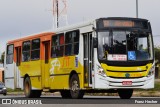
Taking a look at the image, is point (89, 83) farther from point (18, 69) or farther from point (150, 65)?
point (18, 69)

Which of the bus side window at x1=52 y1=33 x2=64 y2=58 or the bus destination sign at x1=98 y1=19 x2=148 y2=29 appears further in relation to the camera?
the bus side window at x1=52 y1=33 x2=64 y2=58

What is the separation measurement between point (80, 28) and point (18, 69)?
28.0 ft

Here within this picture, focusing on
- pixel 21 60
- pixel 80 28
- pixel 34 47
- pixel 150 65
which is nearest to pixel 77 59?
pixel 80 28

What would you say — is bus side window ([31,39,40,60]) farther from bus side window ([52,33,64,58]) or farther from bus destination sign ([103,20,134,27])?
bus destination sign ([103,20,134,27])

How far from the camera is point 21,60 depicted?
3266 cm

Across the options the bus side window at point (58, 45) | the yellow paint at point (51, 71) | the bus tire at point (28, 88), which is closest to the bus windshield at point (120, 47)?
the yellow paint at point (51, 71)

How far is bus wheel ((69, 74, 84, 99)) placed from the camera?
2531cm

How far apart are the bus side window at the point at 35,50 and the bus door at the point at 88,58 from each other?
544 centimetres

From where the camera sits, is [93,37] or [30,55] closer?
[93,37]

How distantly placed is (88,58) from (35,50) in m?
6.28

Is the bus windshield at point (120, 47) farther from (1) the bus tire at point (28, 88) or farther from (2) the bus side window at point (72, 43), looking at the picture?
(1) the bus tire at point (28, 88)

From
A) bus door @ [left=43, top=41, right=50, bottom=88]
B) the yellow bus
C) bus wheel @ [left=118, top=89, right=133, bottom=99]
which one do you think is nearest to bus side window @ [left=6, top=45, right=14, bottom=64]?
bus door @ [left=43, top=41, right=50, bottom=88]

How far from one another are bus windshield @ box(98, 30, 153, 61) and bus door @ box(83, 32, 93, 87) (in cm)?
68

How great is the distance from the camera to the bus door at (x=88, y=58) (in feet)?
80.7
